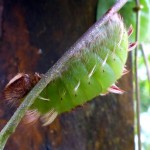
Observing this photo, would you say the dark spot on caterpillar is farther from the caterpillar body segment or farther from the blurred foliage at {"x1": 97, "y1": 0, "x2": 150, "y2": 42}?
the blurred foliage at {"x1": 97, "y1": 0, "x2": 150, "y2": 42}

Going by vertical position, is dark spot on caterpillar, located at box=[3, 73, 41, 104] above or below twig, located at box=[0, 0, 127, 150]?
above

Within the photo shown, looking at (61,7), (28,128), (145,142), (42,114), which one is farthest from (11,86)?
(145,142)

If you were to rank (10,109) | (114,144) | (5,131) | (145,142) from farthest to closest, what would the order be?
(145,142), (114,144), (10,109), (5,131)

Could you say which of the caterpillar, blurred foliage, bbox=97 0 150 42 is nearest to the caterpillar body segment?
the caterpillar

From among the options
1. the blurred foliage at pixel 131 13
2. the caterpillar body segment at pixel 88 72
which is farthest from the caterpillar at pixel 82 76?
the blurred foliage at pixel 131 13

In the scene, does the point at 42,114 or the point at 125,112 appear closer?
the point at 42,114

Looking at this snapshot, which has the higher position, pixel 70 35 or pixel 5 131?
pixel 70 35

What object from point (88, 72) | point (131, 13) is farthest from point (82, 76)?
point (131, 13)

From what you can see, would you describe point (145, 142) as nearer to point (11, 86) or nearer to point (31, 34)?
point (31, 34)
